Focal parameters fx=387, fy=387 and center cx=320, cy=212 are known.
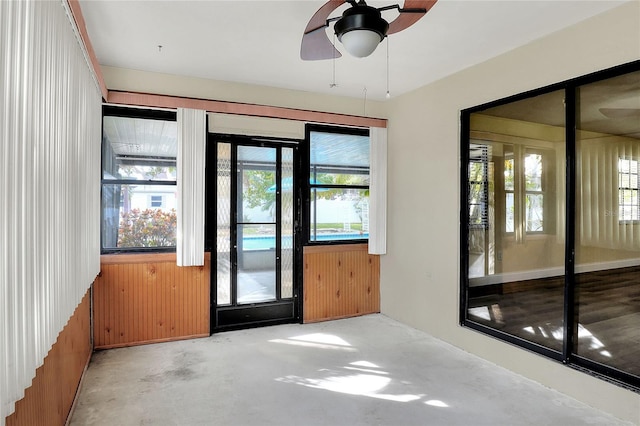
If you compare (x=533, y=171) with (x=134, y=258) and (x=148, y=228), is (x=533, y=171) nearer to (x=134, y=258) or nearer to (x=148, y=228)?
(x=148, y=228)

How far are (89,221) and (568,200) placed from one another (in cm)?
389

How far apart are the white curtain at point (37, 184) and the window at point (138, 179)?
1.44 m

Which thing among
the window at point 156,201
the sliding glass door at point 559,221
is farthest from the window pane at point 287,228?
the sliding glass door at point 559,221

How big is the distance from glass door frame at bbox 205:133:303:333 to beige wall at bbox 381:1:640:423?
1275mm

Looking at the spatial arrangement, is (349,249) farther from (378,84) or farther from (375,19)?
(375,19)

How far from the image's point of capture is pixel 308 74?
4250 mm

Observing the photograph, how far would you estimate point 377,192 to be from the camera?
516cm

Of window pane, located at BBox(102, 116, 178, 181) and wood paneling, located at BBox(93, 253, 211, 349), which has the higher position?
window pane, located at BBox(102, 116, 178, 181)

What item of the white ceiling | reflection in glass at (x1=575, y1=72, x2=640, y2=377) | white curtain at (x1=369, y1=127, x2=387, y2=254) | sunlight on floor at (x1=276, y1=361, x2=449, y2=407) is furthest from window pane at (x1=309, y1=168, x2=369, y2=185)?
reflection in glass at (x1=575, y1=72, x2=640, y2=377)

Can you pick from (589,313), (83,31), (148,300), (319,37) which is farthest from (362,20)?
(148,300)

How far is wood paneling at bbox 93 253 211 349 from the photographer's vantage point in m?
4.04

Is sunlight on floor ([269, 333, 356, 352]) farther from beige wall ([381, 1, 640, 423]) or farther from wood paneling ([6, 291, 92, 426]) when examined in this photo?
wood paneling ([6, 291, 92, 426])

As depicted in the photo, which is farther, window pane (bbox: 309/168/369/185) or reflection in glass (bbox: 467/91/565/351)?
window pane (bbox: 309/168/369/185)

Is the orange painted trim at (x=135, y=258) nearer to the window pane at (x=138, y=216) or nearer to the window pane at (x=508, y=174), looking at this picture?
the window pane at (x=138, y=216)
